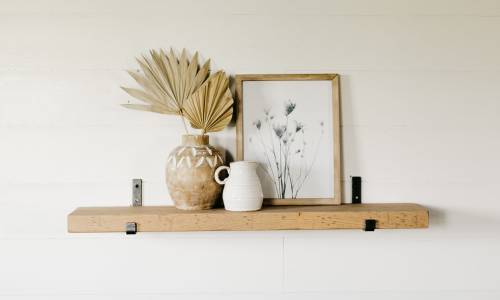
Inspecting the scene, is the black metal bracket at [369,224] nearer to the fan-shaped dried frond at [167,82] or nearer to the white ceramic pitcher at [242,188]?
the white ceramic pitcher at [242,188]

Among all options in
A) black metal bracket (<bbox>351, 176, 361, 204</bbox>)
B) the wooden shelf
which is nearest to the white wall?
black metal bracket (<bbox>351, 176, 361, 204</bbox>)

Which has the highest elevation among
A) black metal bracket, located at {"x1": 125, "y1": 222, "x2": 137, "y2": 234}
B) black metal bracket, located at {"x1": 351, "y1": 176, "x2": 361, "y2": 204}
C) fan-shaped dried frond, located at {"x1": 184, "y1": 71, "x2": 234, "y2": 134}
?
fan-shaped dried frond, located at {"x1": 184, "y1": 71, "x2": 234, "y2": 134}

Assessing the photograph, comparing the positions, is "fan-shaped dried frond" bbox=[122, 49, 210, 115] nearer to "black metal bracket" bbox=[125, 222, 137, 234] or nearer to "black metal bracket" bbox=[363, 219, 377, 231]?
"black metal bracket" bbox=[125, 222, 137, 234]

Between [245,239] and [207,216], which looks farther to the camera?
[245,239]

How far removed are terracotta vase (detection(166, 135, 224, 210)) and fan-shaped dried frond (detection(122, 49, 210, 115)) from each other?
0.43 ft

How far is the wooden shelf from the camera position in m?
0.93

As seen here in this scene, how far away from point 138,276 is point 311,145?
1.97 feet

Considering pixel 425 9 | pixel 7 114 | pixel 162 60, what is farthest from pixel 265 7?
pixel 7 114

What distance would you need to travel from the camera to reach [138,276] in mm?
1075

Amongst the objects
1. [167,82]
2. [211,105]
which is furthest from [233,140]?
[167,82]

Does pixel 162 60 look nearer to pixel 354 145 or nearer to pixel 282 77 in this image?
pixel 282 77

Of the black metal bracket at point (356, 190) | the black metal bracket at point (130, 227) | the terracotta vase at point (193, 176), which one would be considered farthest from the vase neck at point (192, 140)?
the black metal bracket at point (356, 190)

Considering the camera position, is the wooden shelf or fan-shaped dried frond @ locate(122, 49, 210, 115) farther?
fan-shaped dried frond @ locate(122, 49, 210, 115)

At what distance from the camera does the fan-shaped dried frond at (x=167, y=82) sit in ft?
3.41
